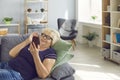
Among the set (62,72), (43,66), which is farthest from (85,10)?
(43,66)

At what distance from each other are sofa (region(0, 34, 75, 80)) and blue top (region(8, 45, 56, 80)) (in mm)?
106

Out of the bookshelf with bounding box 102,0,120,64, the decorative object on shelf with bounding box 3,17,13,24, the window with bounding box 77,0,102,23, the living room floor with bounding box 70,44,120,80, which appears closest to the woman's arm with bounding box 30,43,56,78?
the living room floor with bounding box 70,44,120,80

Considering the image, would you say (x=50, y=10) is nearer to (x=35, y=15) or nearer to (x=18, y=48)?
(x=35, y=15)

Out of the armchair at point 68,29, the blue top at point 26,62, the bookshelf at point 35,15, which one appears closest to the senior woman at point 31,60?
the blue top at point 26,62

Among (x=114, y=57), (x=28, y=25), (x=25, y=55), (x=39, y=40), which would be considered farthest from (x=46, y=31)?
(x=28, y=25)

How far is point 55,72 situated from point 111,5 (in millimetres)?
2755

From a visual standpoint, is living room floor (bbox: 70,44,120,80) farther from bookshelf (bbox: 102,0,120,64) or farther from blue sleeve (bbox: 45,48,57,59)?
blue sleeve (bbox: 45,48,57,59)

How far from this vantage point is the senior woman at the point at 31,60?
2.19 meters

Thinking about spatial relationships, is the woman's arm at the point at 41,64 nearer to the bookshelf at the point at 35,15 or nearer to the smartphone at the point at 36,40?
the smartphone at the point at 36,40

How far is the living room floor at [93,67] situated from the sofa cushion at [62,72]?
140 cm

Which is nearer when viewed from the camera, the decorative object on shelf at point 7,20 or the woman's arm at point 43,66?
the woman's arm at point 43,66

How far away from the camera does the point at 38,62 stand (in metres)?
2.18

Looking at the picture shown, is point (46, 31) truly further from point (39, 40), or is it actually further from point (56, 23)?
point (56, 23)

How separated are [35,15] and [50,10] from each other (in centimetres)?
53
